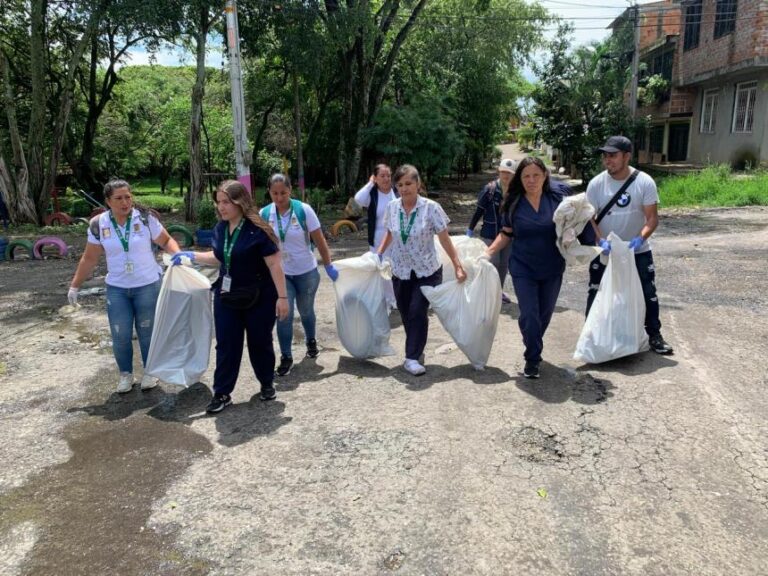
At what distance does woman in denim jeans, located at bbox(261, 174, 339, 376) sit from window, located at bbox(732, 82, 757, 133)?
1869cm

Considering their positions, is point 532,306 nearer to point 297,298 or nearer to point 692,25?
point 297,298

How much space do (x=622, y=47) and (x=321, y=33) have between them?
50.5 ft

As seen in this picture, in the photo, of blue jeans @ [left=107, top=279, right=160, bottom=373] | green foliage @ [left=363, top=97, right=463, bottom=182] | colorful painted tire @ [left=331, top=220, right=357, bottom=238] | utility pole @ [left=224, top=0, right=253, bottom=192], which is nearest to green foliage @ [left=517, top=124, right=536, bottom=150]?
green foliage @ [left=363, top=97, right=463, bottom=182]

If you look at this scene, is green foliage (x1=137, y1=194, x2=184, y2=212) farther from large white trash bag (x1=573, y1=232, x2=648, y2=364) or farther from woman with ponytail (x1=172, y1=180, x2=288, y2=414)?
large white trash bag (x1=573, y1=232, x2=648, y2=364)

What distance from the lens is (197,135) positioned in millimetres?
14438

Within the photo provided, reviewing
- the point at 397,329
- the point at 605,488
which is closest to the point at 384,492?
the point at 605,488

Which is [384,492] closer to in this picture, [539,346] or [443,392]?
[443,392]

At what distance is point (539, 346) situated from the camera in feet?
13.4

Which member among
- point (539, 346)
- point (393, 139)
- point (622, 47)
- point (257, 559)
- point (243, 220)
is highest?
point (622, 47)

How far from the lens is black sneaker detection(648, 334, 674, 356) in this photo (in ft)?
14.5

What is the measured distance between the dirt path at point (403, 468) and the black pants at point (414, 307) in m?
0.22

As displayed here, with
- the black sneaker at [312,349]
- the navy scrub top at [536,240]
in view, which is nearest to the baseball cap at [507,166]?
the navy scrub top at [536,240]

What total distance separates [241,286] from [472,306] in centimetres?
158

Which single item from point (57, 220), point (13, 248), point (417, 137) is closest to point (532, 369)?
point (13, 248)
